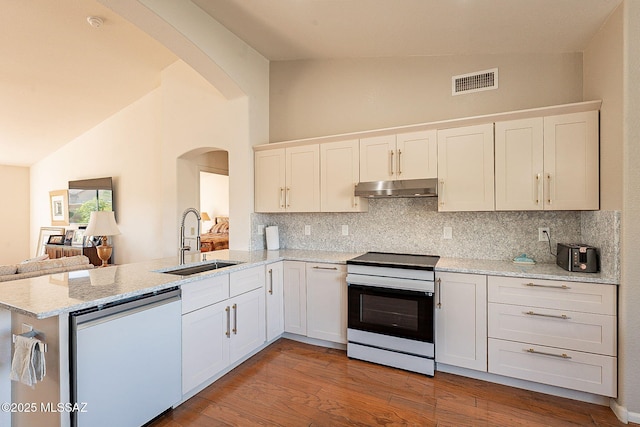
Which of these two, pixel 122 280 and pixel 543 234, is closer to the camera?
pixel 122 280

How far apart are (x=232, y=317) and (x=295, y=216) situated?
1585 mm

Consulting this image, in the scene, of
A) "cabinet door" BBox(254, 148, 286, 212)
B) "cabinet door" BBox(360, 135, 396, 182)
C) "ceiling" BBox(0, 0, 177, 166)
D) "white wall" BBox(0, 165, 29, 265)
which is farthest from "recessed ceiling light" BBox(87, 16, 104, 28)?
"white wall" BBox(0, 165, 29, 265)

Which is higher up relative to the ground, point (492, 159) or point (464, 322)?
point (492, 159)

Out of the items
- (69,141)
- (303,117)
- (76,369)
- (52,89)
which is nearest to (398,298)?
(76,369)

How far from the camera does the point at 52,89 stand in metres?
4.46

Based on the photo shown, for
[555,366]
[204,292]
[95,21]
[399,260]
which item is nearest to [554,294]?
[555,366]

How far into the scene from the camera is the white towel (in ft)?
4.66

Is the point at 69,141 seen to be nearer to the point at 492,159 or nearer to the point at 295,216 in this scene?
the point at 295,216

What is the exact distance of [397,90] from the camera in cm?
328

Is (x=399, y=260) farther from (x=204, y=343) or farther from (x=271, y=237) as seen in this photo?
(x=204, y=343)

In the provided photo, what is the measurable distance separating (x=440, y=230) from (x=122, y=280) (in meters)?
2.72

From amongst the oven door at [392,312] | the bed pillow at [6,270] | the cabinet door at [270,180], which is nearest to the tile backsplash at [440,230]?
the cabinet door at [270,180]

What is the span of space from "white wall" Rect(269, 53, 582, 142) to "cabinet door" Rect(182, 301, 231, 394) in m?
2.32

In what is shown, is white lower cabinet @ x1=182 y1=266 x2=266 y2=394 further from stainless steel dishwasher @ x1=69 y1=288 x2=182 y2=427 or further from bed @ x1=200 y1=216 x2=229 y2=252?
bed @ x1=200 y1=216 x2=229 y2=252
